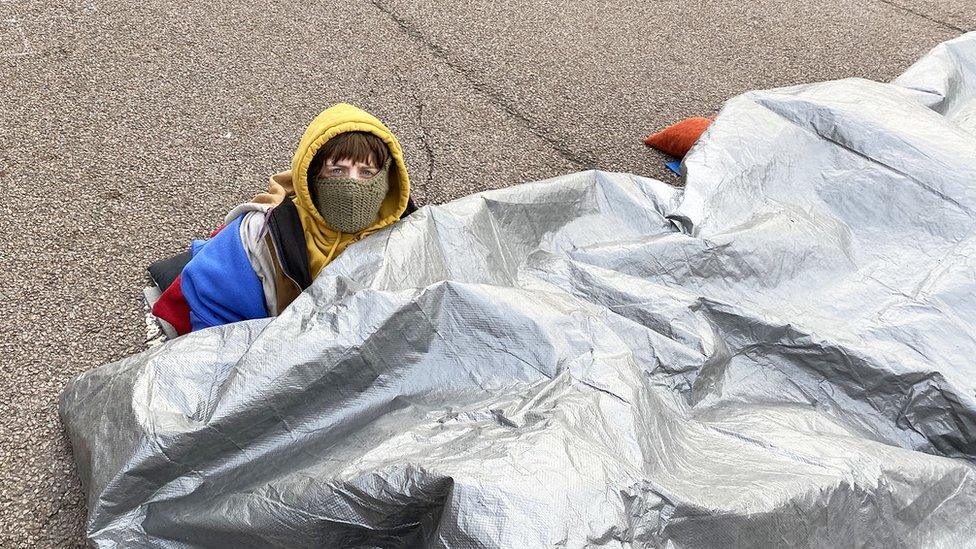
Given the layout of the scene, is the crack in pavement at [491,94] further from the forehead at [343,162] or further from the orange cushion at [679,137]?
the forehead at [343,162]

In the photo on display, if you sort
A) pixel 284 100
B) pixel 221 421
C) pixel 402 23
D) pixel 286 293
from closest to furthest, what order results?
pixel 221 421 < pixel 286 293 < pixel 284 100 < pixel 402 23

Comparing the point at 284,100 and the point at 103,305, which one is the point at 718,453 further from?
the point at 284,100

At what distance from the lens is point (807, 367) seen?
1.93m

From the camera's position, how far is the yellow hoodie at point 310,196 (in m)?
2.10

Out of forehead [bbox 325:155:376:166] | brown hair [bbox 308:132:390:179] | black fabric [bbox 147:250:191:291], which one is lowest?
black fabric [bbox 147:250:191:291]

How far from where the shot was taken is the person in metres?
2.11

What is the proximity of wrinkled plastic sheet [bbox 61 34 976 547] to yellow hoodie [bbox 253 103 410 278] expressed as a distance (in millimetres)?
114

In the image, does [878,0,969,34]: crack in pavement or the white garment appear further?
[878,0,969,34]: crack in pavement

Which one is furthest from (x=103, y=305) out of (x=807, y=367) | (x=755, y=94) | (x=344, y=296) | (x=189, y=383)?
(x=755, y=94)

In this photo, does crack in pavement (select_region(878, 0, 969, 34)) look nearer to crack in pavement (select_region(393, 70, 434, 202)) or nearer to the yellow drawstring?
crack in pavement (select_region(393, 70, 434, 202))

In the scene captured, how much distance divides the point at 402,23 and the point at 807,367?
3196 millimetres

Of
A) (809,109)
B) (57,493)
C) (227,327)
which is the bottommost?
(57,493)

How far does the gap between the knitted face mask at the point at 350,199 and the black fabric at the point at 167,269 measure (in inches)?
23.5

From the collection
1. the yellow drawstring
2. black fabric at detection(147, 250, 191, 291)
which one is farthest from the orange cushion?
black fabric at detection(147, 250, 191, 291)
